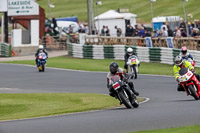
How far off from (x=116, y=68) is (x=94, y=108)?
150cm

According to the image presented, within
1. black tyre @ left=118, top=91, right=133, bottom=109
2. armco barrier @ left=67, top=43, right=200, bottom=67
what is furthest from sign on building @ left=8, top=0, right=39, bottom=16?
black tyre @ left=118, top=91, right=133, bottom=109

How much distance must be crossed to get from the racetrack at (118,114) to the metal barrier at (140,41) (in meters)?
6.72

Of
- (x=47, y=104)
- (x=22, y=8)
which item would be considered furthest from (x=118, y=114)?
(x=22, y=8)

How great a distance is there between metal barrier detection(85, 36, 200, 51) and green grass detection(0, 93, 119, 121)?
12909mm

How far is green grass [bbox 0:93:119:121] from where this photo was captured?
15617mm

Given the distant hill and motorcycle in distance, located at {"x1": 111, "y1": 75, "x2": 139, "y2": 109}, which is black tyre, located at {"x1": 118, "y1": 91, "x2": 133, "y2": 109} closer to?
motorcycle in distance, located at {"x1": 111, "y1": 75, "x2": 139, "y2": 109}

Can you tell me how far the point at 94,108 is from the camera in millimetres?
15734

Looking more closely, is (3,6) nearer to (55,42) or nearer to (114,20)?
(55,42)

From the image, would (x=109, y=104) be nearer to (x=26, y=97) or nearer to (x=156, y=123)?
(x=26, y=97)

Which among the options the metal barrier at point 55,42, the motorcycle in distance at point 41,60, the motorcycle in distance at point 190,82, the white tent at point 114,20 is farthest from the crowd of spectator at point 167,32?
the motorcycle in distance at point 190,82

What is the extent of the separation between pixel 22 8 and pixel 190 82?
1338 inches

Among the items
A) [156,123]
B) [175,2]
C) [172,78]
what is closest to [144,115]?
[156,123]

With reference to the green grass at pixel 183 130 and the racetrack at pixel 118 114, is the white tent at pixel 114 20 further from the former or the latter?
the green grass at pixel 183 130

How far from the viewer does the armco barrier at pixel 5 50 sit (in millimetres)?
44844
